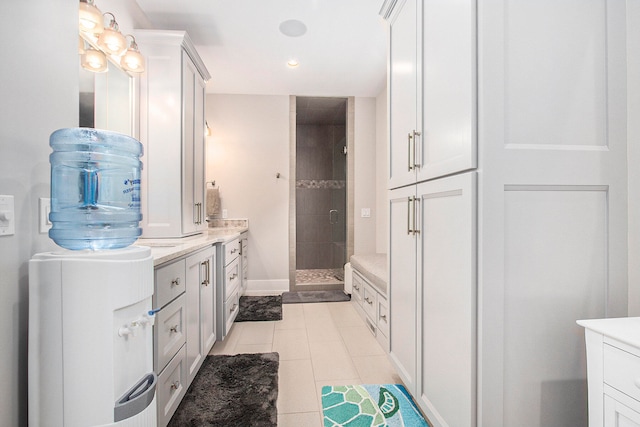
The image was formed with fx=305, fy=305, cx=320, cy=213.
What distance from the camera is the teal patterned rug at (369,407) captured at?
5.12 feet

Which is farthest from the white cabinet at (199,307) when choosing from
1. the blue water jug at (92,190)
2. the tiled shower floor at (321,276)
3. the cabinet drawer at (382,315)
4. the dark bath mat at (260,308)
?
the tiled shower floor at (321,276)

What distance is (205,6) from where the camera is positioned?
7.86 feet

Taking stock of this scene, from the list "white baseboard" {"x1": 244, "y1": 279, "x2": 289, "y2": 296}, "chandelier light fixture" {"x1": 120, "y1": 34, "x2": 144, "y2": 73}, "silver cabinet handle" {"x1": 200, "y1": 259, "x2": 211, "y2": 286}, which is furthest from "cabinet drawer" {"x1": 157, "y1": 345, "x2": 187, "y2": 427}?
"white baseboard" {"x1": 244, "y1": 279, "x2": 289, "y2": 296}

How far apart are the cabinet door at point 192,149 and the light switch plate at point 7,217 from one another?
1572 millimetres

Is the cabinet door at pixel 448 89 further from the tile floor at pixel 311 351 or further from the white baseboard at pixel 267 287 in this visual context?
the white baseboard at pixel 267 287

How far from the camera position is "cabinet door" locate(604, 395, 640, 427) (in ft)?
2.64

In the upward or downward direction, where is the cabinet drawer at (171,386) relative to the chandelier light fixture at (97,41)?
downward

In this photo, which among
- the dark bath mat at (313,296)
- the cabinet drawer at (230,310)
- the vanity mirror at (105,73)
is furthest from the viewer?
the dark bath mat at (313,296)

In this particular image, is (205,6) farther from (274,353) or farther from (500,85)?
(274,353)

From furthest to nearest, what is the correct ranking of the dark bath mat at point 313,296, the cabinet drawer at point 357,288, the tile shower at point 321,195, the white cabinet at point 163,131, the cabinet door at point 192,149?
the tile shower at point 321,195
the dark bath mat at point 313,296
the cabinet drawer at point 357,288
the cabinet door at point 192,149
the white cabinet at point 163,131

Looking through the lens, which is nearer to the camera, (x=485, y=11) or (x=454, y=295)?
(x=485, y=11)

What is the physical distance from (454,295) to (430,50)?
3.51ft

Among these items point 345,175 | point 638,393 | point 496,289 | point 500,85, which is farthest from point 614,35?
point 345,175

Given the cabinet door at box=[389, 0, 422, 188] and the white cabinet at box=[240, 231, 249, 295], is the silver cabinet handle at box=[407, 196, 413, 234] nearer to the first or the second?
the cabinet door at box=[389, 0, 422, 188]
